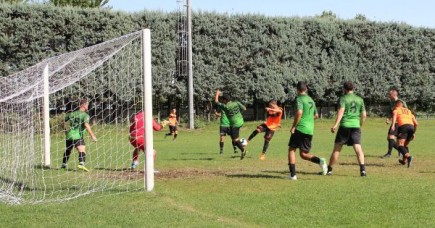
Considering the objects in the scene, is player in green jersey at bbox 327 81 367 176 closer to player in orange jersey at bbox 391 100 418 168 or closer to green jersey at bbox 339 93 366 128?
green jersey at bbox 339 93 366 128

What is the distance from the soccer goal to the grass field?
36.2 inches

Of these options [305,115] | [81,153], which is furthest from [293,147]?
[81,153]

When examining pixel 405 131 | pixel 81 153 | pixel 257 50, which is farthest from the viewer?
pixel 257 50

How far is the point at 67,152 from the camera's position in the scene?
49.6 feet

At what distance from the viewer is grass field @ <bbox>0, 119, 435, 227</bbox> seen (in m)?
8.27

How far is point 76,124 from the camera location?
15.1 meters

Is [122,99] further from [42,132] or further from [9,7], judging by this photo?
[9,7]

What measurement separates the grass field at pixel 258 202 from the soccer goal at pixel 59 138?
3.02ft

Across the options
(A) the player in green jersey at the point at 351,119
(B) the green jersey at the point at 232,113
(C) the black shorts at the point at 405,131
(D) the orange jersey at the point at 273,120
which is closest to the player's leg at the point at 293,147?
(A) the player in green jersey at the point at 351,119

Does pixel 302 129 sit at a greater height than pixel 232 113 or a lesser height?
lesser

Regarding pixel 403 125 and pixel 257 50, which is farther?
pixel 257 50

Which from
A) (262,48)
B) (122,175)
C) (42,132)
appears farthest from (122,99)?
(262,48)

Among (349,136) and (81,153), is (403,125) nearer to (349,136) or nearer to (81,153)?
(349,136)

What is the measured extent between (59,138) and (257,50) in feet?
68.7
